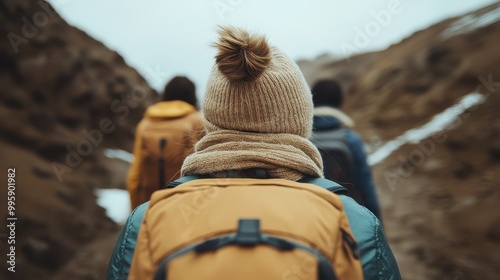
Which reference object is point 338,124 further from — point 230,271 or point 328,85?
point 230,271

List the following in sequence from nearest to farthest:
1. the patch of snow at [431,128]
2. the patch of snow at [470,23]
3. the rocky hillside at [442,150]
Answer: the rocky hillside at [442,150], the patch of snow at [431,128], the patch of snow at [470,23]

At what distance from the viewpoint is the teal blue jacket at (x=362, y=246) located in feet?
4.16

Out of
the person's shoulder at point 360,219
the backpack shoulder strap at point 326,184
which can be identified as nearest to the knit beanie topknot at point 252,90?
the backpack shoulder strap at point 326,184

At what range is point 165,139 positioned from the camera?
3.75m

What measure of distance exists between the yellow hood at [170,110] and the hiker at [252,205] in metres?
2.25

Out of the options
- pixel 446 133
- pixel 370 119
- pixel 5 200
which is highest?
pixel 5 200

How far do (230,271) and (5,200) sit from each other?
598cm

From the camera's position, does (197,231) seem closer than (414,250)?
Yes

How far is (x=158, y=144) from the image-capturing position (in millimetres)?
3762

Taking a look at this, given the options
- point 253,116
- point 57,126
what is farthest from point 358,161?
point 57,126

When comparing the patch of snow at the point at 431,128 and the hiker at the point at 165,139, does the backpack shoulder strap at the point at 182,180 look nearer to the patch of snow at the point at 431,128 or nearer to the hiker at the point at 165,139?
the hiker at the point at 165,139

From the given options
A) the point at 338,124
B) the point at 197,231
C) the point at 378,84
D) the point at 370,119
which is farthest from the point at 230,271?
the point at 378,84

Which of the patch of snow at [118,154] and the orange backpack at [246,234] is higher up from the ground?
the orange backpack at [246,234]

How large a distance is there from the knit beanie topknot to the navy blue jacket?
1.81 meters
